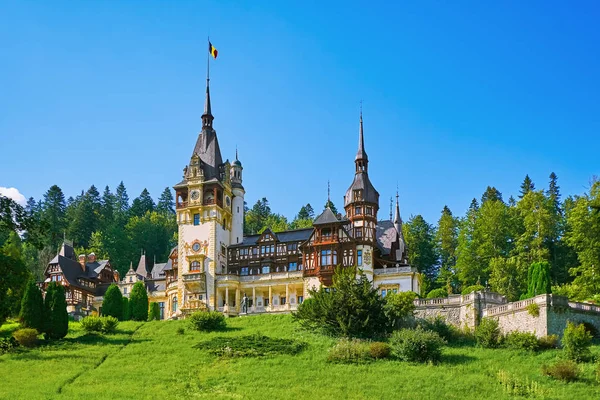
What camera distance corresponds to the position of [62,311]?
176 ft

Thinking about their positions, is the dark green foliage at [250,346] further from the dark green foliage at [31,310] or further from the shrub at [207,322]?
the dark green foliage at [31,310]

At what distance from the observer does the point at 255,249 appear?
7250cm

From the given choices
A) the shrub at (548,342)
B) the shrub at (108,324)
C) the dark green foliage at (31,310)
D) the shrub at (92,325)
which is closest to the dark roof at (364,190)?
the shrub at (108,324)

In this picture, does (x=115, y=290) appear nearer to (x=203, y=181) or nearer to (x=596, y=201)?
(x=203, y=181)

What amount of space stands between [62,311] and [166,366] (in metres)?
13.4

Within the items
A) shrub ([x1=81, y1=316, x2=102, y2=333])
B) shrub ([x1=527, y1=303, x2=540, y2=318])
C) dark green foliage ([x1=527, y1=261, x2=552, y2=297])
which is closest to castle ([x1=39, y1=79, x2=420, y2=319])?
shrub ([x1=81, y1=316, x2=102, y2=333])

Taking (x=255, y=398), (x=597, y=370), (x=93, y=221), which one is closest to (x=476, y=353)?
(x=597, y=370)

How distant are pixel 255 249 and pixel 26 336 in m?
26.5

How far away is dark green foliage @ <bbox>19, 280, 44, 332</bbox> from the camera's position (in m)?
52.0

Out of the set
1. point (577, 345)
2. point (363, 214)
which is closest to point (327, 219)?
point (363, 214)

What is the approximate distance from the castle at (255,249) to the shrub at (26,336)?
18.9m

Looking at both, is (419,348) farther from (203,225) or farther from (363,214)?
(203,225)

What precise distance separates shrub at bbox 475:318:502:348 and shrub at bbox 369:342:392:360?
5.68 meters

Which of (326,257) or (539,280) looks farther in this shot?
(326,257)
